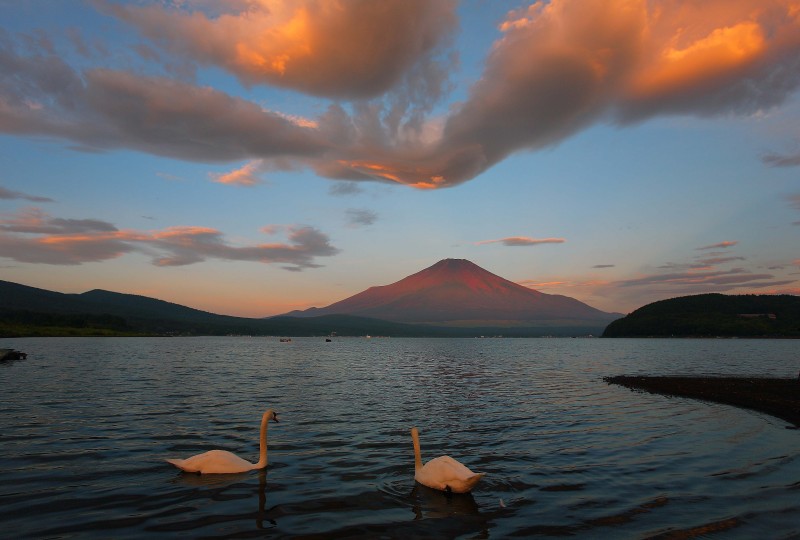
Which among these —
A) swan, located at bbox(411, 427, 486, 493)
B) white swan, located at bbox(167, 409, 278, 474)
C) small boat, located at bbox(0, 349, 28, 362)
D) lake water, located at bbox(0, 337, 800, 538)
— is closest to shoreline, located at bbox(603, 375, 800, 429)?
lake water, located at bbox(0, 337, 800, 538)

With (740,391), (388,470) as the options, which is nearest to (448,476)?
(388,470)

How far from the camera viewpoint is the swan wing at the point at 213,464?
14258 millimetres

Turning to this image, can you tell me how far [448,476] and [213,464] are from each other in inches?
274

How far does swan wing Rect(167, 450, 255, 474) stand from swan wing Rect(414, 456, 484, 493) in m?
5.38

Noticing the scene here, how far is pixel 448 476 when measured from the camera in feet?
40.9

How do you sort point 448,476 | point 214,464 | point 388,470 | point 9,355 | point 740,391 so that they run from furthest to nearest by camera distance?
1. point 9,355
2. point 740,391
3. point 388,470
4. point 214,464
5. point 448,476

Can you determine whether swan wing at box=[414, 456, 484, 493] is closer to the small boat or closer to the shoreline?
the shoreline

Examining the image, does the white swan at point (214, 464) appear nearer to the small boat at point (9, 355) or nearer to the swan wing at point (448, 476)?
the swan wing at point (448, 476)

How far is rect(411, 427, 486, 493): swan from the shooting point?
480 inches

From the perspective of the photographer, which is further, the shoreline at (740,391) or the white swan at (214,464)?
the shoreline at (740,391)

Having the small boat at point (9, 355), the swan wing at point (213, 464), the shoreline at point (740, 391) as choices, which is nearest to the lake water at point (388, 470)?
the swan wing at point (213, 464)

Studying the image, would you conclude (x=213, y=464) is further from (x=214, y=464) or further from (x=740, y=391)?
(x=740, y=391)

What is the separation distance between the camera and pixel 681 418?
83.4 feet

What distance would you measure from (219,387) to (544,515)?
3185 cm
